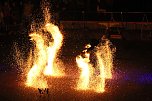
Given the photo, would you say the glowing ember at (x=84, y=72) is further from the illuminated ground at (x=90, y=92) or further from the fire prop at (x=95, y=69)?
the illuminated ground at (x=90, y=92)

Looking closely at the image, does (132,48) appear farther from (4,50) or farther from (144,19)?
(4,50)

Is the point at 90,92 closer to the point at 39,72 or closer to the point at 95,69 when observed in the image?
the point at 39,72

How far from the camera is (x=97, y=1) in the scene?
97.1 feet

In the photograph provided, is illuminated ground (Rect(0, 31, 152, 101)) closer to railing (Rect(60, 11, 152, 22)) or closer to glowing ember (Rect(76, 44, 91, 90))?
glowing ember (Rect(76, 44, 91, 90))

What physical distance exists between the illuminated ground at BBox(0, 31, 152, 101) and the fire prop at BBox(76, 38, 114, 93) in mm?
276

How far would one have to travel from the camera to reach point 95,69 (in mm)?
16719

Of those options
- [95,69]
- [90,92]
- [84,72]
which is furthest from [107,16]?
[90,92]

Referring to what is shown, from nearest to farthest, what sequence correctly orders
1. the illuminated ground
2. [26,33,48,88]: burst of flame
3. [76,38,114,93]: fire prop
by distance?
the illuminated ground, [76,38,114,93]: fire prop, [26,33,48,88]: burst of flame

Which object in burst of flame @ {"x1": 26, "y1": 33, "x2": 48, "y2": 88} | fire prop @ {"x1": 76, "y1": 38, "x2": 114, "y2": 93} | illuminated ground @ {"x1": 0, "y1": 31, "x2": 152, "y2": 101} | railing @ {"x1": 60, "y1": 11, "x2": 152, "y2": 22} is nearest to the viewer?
illuminated ground @ {"x1": 0, "y1": 31, "x2": 152, "y2": 101}

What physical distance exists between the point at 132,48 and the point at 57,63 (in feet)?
18.9

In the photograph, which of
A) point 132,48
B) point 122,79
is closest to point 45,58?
point 122,79

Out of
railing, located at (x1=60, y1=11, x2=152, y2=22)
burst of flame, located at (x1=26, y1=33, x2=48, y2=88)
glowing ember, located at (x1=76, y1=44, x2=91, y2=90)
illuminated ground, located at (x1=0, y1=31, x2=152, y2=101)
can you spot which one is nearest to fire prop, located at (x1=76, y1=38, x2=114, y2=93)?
glowing ember, located at (x1=76, y1=44, x2=91, y2=90)

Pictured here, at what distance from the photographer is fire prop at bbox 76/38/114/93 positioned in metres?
14.4

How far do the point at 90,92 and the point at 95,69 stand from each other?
320 cm
